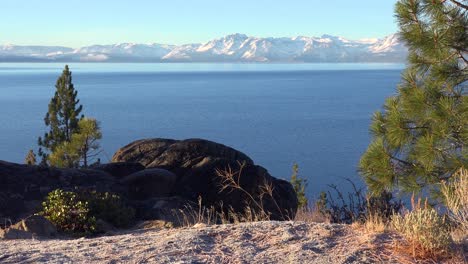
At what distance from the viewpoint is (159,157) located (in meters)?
16.1

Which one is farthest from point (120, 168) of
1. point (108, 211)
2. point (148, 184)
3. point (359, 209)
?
point (359, 209)

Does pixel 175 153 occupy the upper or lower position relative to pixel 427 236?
lower

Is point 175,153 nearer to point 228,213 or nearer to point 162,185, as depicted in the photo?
point 162,185

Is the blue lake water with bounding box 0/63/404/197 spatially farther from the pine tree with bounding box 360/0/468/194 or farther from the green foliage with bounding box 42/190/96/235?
the green foliage with bounding box 42/190/96/235

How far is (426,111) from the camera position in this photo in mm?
11406

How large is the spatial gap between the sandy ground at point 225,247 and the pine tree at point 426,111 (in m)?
4.80

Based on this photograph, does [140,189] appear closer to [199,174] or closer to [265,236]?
[199,174]

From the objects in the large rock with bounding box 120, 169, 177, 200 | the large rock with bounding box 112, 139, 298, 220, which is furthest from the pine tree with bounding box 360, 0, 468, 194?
the large rock with bounding box 120, 169, 177, 200

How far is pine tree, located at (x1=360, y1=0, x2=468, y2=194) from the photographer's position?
36.4ft

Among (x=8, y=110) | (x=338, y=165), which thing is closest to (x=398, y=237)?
(x=338, y=165)

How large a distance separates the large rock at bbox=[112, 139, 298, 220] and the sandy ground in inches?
176

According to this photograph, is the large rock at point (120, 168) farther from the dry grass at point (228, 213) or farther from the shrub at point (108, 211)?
the shrub at point (108, 211)

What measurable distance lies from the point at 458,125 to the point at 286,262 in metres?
6.50

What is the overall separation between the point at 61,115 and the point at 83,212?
84.5 feet
